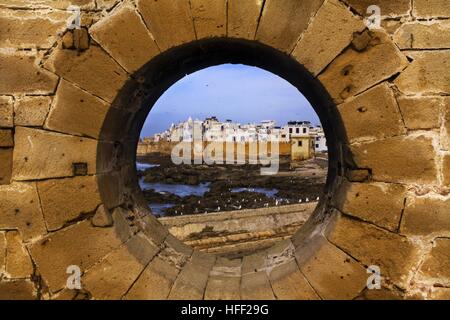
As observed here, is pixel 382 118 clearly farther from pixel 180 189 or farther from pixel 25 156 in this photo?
pixel 180 189

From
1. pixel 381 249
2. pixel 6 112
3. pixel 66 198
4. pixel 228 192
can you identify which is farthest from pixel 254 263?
pixel 228 192

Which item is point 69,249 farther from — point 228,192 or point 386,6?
point 228,192

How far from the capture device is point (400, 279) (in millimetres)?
2314

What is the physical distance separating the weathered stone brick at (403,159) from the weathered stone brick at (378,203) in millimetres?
75

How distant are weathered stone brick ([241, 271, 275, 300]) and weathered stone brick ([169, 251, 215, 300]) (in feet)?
1.03

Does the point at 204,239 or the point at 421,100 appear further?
the point at 204,239

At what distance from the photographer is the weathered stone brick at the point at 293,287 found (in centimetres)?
242

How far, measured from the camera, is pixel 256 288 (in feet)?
8.34

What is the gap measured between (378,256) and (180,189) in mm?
27659

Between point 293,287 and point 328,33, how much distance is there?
5.91 feet

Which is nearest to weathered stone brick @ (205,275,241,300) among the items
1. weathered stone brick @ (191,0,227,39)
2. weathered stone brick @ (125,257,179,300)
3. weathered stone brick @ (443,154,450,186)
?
weathered stone brick @ (125,257,179,300)

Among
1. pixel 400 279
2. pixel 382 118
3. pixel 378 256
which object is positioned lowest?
pixel 400 279

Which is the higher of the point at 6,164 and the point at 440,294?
the point at 6,164
